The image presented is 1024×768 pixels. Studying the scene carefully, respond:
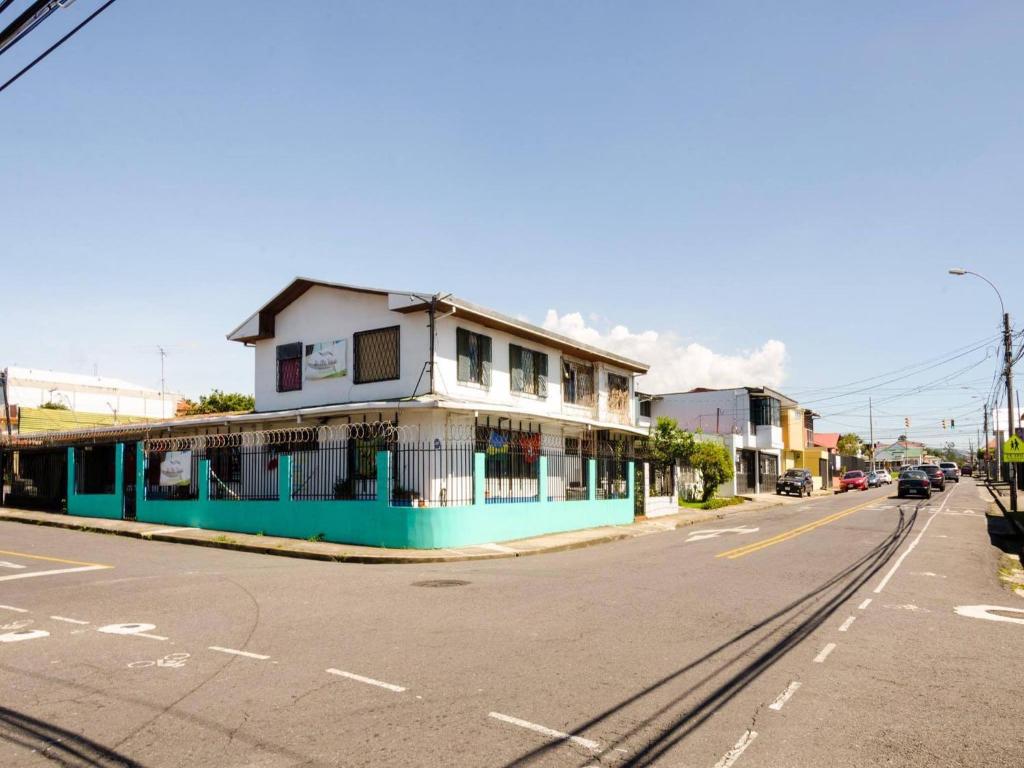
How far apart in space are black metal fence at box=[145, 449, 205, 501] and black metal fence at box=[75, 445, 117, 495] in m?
2.66

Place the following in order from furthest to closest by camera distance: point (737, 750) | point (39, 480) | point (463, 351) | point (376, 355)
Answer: point (39, 480) < point (376, 355) < point (463, 351) < point (737, 750)

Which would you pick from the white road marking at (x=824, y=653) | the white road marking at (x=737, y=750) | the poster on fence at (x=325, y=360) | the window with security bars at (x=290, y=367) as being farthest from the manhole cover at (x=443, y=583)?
the window with security bars at (x=290, y=367)

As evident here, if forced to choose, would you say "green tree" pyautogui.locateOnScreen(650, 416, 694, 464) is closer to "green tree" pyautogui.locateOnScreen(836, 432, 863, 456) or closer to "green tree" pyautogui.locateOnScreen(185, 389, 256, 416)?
"green tree" pyautogui.locateOnScreen(185, 389, 256, 416)

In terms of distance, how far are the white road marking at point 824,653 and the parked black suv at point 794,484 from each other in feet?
150

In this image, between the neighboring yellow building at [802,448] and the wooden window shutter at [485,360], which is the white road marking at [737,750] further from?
the neighboring yellow building at [802,448]

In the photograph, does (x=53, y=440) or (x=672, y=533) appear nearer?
(x=672, y=533)

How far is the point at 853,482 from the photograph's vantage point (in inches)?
2505

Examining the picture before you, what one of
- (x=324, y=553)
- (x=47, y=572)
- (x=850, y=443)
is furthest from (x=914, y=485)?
(x=850, y=443)

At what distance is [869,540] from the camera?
68.6 ft

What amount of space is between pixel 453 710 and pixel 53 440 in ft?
104

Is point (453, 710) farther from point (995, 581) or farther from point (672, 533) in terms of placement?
point (672, 533)

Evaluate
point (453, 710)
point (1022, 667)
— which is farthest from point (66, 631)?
point (1022, 667)

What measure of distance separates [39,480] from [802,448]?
196ft

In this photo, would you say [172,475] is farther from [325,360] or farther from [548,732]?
[548,732]
